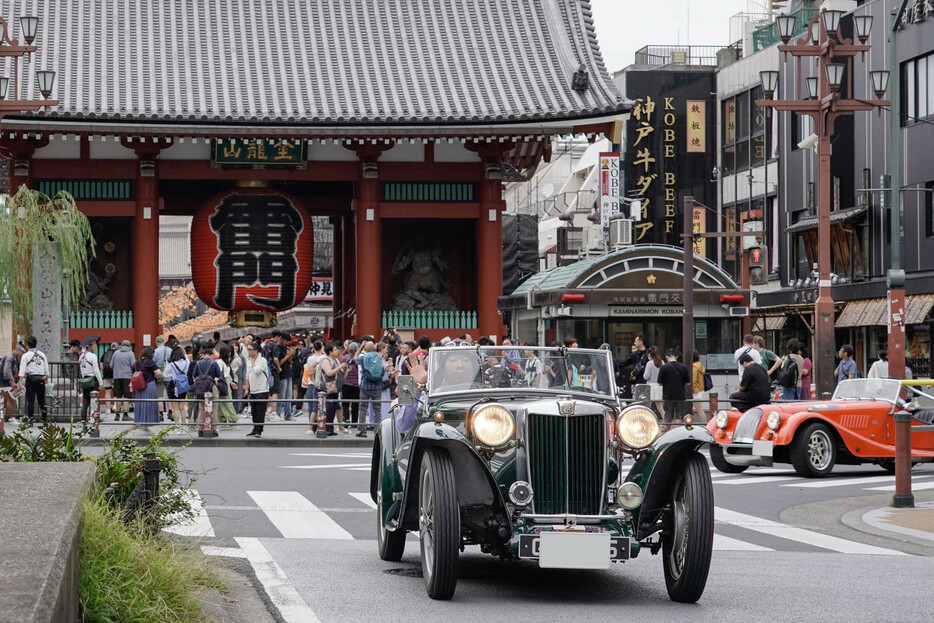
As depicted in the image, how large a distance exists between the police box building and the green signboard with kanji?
0.03 m

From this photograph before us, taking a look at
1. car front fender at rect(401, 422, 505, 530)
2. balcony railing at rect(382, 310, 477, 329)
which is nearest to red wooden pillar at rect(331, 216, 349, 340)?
balcony railing at rect(382, 310, 477, 329)

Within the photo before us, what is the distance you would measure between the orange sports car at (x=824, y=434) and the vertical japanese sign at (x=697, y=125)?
35673mm

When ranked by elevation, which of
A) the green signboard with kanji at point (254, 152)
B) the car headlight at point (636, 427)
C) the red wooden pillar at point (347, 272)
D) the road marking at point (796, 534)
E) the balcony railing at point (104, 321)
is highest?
the green signboard with kanji at point (254, 152)

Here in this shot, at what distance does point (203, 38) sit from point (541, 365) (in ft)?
86.2

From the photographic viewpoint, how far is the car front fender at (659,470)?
27.7 ft

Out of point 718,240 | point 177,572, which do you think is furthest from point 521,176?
point 177,572

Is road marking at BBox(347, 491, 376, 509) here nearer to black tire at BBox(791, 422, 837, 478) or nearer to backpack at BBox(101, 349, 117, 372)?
black tire at BBox(791, 422, 837, 478)

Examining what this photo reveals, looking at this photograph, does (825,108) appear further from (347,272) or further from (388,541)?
(388,541)

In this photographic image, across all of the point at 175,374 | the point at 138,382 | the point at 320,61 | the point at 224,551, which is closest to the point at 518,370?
the point at 224,551

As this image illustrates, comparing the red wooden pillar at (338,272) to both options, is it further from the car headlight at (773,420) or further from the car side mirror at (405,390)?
the car side mirror at (405,390)

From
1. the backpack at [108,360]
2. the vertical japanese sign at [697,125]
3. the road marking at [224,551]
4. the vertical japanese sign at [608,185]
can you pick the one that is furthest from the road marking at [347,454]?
the vertical japanese sign at [697,125]

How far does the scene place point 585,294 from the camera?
3647 centimetres

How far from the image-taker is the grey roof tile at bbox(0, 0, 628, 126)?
3055 centimetres

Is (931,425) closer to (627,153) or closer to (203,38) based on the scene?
(203,38)
